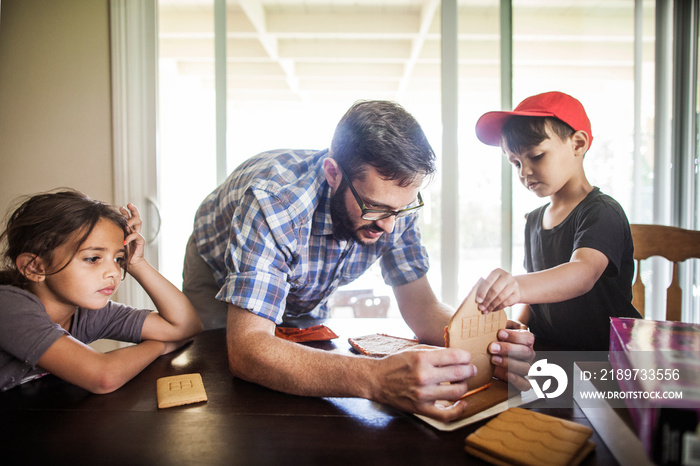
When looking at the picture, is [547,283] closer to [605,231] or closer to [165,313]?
[605,231]

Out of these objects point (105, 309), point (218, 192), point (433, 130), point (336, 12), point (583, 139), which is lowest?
point (105, 309)

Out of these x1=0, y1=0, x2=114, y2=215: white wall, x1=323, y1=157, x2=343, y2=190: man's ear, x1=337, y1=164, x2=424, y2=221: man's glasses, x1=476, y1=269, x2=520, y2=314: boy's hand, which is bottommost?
x1=476, y1=269, x2=520, y2=314: boy's hand

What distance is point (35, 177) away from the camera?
2.39 m

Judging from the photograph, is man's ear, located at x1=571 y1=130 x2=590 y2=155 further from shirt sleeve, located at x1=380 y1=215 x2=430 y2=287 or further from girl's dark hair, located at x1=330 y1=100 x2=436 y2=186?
shirt sleeve, located at x1=380 y1=215 x2=430 y2=287

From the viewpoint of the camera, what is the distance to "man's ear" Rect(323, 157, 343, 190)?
1.25 m

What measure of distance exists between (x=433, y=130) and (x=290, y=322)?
1539mm

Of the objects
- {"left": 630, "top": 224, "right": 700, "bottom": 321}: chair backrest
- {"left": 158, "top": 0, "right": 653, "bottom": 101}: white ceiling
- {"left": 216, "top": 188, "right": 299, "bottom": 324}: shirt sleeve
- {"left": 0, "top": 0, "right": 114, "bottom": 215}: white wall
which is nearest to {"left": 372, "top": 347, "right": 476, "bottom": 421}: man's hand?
{"left": 216, "top": 188, "right": 299, "bottom": 324}: shirt sleeve

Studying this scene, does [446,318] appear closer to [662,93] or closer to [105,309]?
[105,309]

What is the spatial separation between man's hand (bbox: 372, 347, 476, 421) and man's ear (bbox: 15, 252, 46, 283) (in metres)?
0.90

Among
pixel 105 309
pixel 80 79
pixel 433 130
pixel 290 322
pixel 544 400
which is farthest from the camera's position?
pixel 433 130

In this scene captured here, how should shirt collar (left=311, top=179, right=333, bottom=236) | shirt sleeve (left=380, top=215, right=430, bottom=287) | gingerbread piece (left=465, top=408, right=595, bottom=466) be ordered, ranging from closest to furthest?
gingerbread piece (left=465, top=408, right=595, bottom=466) → shirt collar (left=311, top=179, right=333, bottom=236) → shirt sleeve (left=380, top=215, right=430, bottom=287)

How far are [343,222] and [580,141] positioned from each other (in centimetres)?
71

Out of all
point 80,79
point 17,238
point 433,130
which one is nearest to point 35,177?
point 80,79

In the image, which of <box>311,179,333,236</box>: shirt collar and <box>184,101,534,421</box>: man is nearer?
<box>184,101,534,421</box>: man
